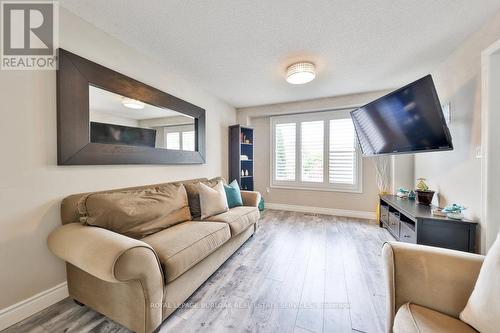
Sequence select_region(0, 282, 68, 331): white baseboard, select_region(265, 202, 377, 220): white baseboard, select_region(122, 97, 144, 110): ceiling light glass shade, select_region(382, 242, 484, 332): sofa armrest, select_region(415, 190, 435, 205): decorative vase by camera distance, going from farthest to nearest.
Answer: select_region(265, 202, 377, 220): white baseboard < select_region(415, 190, 435, 205): decorative vase < select_region(122, 97, 144, 110): ceiling light glass shade < select_region(0, 282, 68, 331): white baseboard < select_region(382, 242, 484, 332): sofa armrest

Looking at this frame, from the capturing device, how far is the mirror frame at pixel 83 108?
1.47m

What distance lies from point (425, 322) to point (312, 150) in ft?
10.9

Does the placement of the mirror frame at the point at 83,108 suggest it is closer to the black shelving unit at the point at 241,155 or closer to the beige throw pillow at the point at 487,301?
the black shelving unit at the point at 241,155

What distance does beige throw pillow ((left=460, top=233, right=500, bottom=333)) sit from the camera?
27.5 inches

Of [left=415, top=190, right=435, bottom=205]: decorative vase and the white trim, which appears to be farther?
[left=415, top=190, right=435, bottom=205]: decorative vase

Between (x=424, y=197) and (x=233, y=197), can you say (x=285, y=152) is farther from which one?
(x=424, y=197)

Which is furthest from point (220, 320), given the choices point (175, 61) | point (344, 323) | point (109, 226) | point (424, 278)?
point (175, 61)

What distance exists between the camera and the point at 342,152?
3.64 m

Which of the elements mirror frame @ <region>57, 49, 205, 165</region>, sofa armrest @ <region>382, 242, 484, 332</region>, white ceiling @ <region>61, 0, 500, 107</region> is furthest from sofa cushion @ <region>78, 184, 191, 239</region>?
sofa armrest @ <region>382, 242, 484, 332</region>

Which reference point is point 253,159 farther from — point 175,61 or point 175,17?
point 175,17

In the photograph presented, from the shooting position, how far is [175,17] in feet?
5.24

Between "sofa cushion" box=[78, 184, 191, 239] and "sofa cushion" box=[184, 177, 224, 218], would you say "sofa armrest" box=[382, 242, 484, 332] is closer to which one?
"sofa cushion" box=[78, 184, 191, 239]

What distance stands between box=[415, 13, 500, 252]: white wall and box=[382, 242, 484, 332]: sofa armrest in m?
1.26

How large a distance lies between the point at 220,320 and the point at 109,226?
1.05 metres
